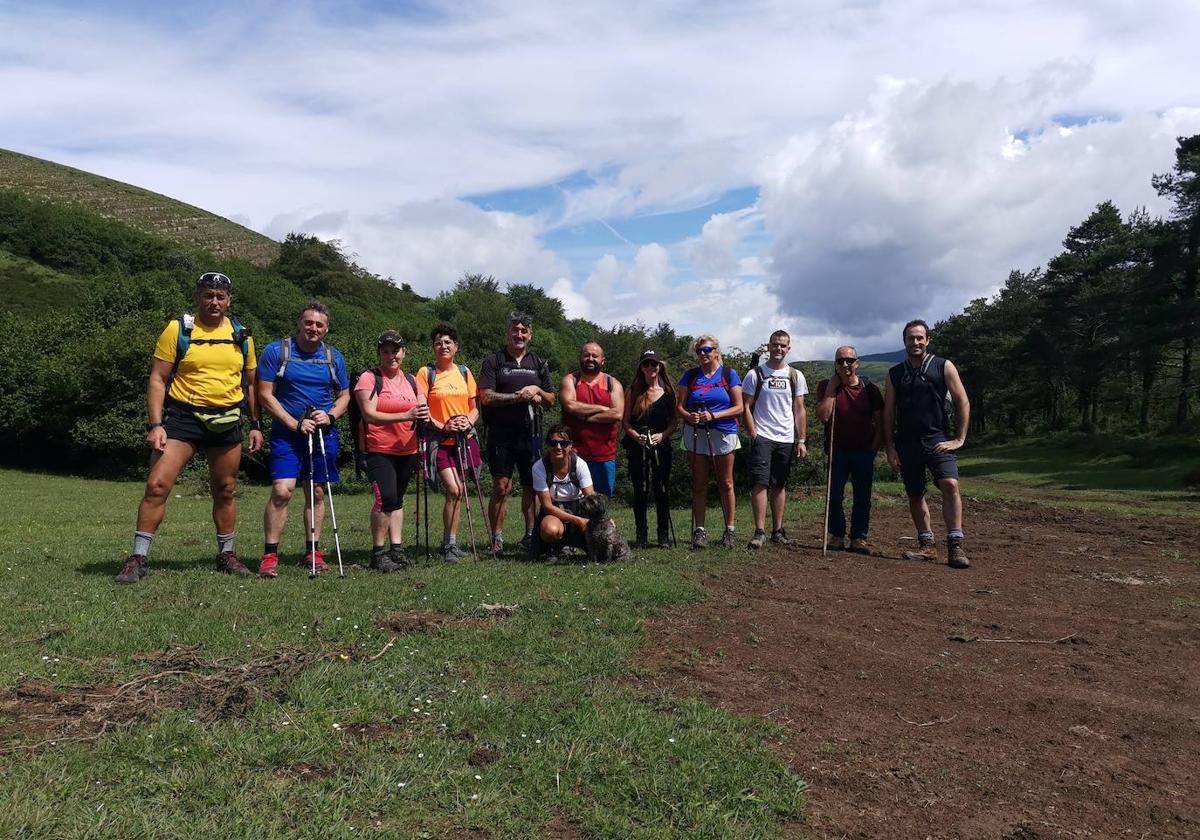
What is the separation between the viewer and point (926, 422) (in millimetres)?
8391

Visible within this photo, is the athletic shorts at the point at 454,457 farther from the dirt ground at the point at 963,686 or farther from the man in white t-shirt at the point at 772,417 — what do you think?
the man in white t-shirt at the point at 772,417

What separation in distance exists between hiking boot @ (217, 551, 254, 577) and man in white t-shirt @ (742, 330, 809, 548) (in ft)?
16.4

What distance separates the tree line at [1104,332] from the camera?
3325 centimetres

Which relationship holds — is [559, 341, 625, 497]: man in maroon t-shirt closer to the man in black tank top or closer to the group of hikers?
the group of hikers

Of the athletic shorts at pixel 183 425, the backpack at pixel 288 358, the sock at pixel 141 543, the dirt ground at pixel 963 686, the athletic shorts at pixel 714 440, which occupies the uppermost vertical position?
the backpack at pixel 288 358

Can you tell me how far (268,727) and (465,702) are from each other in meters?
0.89

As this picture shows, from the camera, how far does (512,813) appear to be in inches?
120

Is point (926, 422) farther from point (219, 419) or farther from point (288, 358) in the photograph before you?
point (219, 419)

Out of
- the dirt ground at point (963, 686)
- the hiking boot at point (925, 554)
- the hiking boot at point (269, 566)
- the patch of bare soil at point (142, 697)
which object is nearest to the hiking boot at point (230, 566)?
the hiking boot at point (269, 566)

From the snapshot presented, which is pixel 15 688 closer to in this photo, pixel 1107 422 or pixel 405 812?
pixel 405 812

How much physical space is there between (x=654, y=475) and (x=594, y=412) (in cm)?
127

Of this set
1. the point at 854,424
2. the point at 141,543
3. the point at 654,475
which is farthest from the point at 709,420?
the point at 141,543

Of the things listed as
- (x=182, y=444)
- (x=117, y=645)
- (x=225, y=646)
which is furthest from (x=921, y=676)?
(x=182, y=444)

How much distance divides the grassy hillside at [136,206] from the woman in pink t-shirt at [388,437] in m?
87.4
